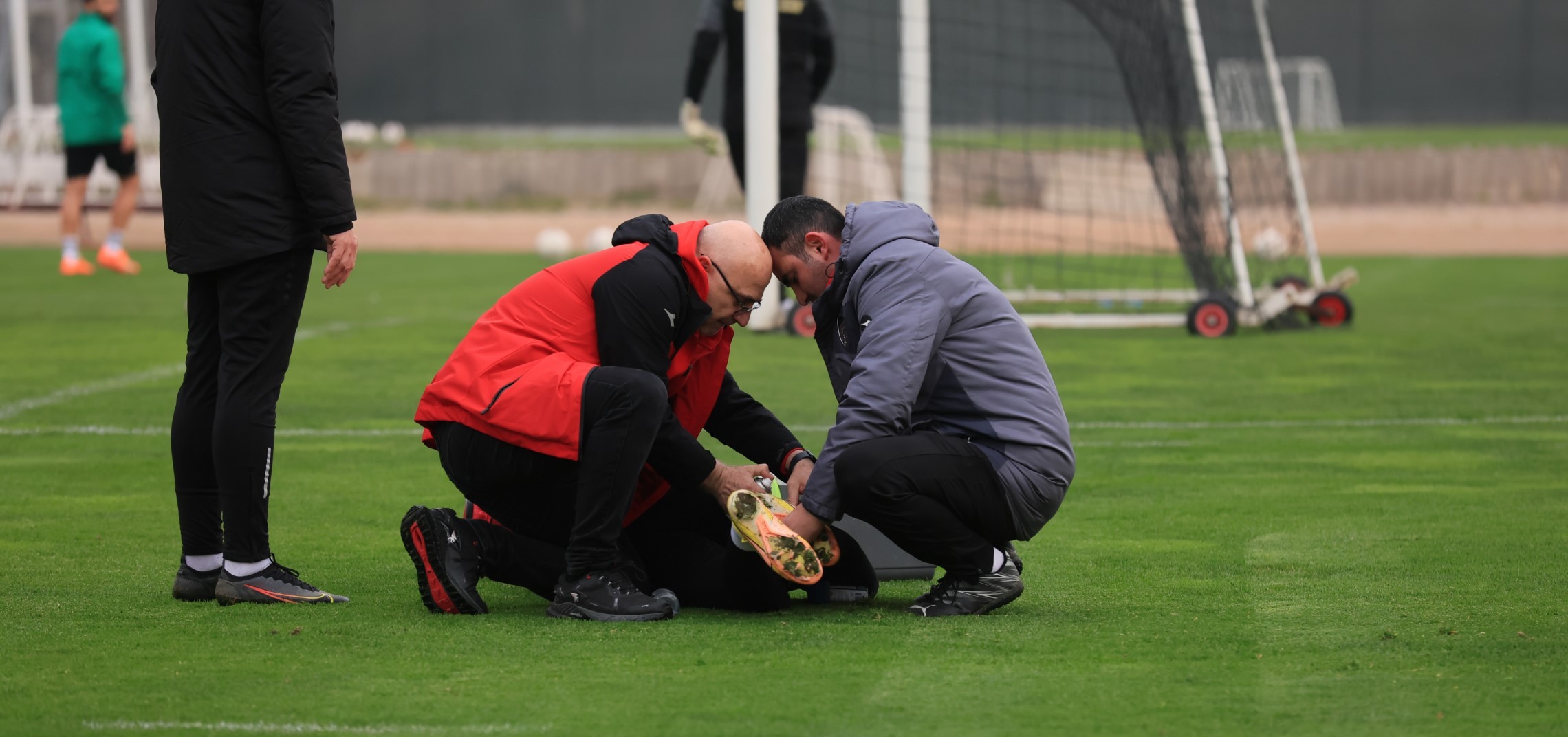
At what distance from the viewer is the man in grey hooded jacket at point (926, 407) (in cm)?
373

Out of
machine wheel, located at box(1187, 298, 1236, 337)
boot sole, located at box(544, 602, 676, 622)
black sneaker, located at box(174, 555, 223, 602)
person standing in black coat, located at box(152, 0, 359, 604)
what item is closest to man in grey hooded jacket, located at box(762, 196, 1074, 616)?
boot sole, located at box(544, 602, 676, 622)

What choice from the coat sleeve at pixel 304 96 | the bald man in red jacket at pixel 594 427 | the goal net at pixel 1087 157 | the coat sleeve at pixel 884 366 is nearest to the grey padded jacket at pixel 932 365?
the coat sleeve at pixel 884 366

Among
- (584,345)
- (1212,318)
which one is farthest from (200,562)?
(1212,318)

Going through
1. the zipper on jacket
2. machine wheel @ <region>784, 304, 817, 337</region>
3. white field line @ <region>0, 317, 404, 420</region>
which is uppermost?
the zipper on jacket

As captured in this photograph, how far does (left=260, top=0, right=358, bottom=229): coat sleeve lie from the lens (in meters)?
Answer: 3.81

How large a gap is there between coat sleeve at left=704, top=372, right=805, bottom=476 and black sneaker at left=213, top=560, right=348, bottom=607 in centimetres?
101

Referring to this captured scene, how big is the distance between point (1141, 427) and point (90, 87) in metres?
9.75

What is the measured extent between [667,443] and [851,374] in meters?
0.45

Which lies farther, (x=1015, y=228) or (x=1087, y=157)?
(x=1087, y=157)

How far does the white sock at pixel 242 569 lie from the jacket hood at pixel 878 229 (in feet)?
5.07

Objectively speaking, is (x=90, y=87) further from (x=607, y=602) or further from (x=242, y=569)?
(x=607, y=602)

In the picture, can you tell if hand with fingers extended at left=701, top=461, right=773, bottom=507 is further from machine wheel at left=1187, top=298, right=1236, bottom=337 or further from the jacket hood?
machine wheel at left=1187, top=298, right=1236, bottom=337

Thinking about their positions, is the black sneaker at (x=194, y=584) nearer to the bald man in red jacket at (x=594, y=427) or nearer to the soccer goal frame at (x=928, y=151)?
the bald man in red jacket at (x=594, y=427)

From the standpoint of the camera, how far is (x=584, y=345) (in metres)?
3.91
